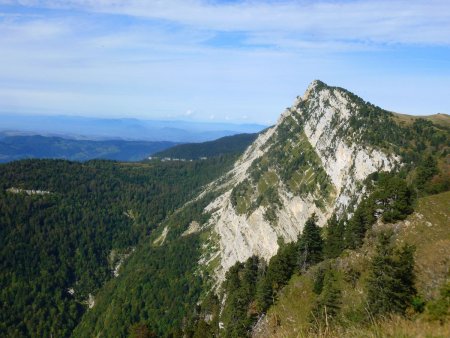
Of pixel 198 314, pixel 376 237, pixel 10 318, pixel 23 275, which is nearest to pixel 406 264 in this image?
pixel 376 237

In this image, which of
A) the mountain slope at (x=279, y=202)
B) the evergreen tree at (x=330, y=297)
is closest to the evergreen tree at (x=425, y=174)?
the mountain slope at (x=279, y=202)

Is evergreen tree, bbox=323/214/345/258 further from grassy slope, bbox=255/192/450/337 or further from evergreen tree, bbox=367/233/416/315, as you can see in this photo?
evergreen tree, bbox=367/233/416/315

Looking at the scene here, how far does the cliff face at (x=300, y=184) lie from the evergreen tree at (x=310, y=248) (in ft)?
129

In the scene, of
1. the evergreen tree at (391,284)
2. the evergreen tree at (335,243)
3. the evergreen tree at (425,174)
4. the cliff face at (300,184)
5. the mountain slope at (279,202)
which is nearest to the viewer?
the evergreen tree at (391,284)

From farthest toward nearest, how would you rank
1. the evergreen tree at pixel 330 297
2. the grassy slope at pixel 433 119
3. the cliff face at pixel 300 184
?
the grassy slope at pixel 433 119 → the cliff face at pixel 300 184 → the evergreen tree at pixel 330 297

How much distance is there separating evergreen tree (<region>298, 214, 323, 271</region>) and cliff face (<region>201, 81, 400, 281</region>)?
129ft

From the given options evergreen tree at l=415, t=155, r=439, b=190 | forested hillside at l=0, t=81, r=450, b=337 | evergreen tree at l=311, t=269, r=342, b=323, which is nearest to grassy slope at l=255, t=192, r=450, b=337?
forested hillside at l=0, t=81, r=450, b=337

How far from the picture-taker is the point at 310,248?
2707 inches

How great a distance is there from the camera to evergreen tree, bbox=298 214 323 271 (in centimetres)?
6669

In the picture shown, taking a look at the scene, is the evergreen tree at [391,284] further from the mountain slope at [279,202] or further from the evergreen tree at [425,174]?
the mountain slope at [279,202]

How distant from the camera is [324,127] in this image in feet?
528

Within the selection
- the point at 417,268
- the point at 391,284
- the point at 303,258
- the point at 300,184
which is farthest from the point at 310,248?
the point at 300,184

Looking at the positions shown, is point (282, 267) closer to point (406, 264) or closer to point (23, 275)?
point (406, 264)

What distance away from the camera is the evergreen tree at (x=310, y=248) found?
219 feet
